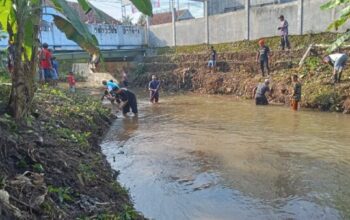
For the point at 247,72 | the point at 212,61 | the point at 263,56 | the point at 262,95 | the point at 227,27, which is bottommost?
the point at 262,95

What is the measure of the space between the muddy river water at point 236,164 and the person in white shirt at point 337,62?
6.85 feet

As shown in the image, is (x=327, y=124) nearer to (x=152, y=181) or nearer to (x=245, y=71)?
(x=152, y=181)

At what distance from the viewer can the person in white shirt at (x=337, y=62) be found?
1513 centimetres

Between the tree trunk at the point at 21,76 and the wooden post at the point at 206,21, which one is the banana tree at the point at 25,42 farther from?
the wooden post at the point at 206,21

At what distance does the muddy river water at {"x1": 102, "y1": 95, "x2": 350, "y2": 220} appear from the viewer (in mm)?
6160

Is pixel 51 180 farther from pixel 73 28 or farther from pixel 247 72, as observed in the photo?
pixel 247 72

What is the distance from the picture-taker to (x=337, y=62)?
15.2 m

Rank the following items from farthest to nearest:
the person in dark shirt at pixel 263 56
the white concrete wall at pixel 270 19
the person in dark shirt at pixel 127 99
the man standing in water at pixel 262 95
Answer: the white concrete wall at pixel 270 19 < the person in dark shirt at pixel 263 56 < the man standing in water at pixel 262 95 < the person in dark shirt at pixel 127 99

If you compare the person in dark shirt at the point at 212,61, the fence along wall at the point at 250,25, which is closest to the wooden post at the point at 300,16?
the fence along wall at the point at 250,25

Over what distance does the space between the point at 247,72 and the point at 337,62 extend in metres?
6.15

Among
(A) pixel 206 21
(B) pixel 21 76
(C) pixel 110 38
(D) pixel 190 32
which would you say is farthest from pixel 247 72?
(B) pixel 21 76

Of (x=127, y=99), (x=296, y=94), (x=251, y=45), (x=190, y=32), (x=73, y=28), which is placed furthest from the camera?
(x=190, y=32)

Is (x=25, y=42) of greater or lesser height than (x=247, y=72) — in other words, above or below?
above

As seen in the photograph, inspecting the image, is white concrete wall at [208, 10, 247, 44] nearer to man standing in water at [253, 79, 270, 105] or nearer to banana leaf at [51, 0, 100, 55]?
man standing in water at [253, 79, 270, 105]
